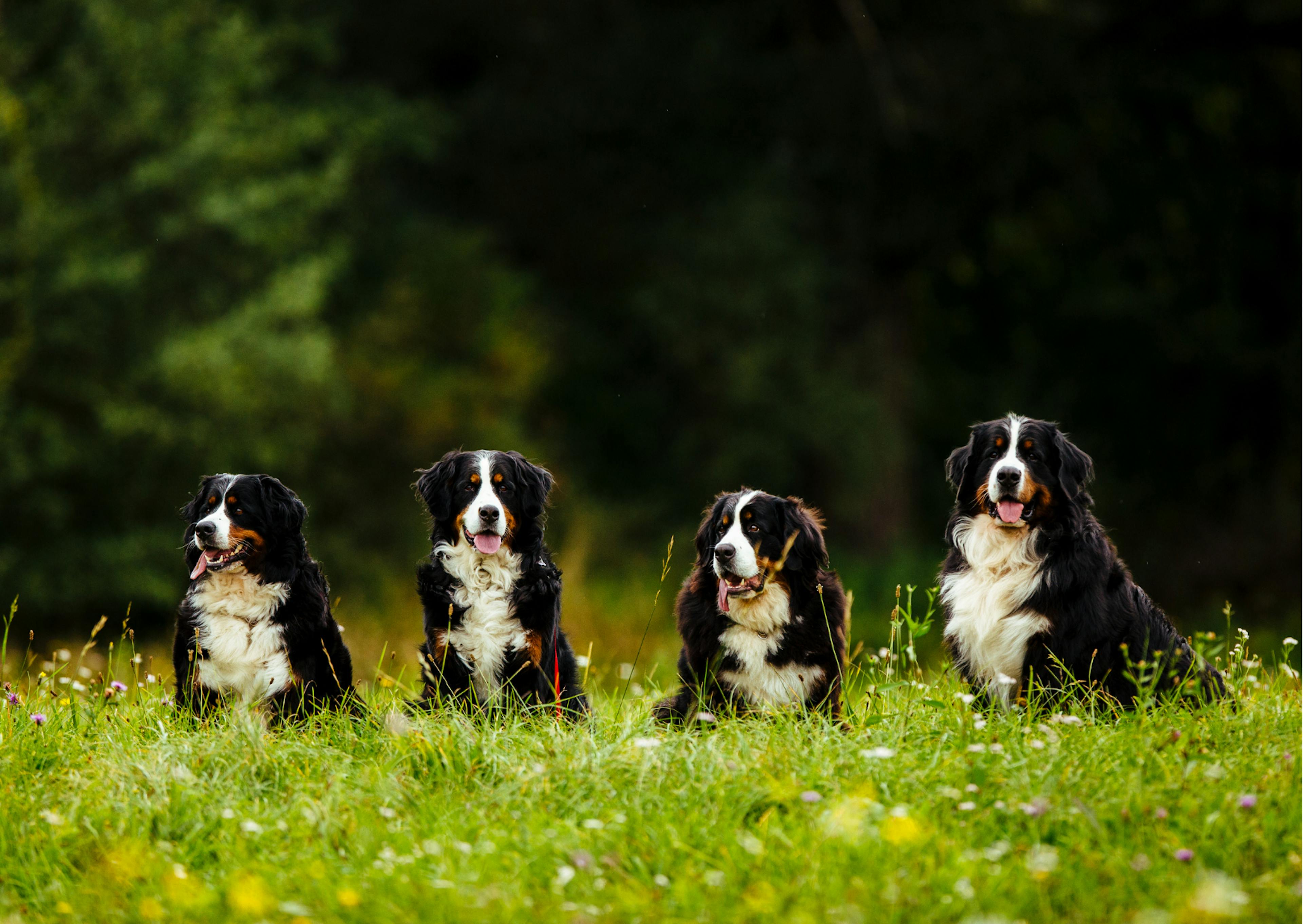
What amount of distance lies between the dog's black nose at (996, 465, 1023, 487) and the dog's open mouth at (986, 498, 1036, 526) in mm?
59

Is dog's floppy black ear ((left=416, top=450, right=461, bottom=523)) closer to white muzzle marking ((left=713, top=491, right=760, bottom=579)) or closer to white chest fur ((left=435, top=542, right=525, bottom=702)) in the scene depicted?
white chest fur ((left=435, top=542, right=525, bottom=702))

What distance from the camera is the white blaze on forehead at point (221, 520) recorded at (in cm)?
499

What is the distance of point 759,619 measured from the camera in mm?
5199

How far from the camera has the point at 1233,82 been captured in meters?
18.8

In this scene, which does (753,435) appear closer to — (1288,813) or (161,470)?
(161,470)

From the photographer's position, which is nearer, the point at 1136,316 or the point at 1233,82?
the point at 1233,82

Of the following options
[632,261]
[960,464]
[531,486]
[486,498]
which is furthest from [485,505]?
[632,261]

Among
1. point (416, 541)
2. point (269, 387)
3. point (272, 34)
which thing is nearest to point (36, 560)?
point (269, 387)

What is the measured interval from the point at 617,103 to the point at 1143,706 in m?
17.6

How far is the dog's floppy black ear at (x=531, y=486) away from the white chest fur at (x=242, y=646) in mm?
1044

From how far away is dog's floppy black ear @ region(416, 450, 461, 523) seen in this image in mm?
5312

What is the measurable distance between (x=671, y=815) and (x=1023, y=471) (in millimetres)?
1854

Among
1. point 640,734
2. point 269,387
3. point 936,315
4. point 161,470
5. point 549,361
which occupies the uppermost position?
point 936,315

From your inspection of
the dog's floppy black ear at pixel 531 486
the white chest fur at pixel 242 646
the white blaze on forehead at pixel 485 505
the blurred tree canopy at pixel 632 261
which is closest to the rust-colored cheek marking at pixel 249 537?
the white chest fur at pixel 242 646
